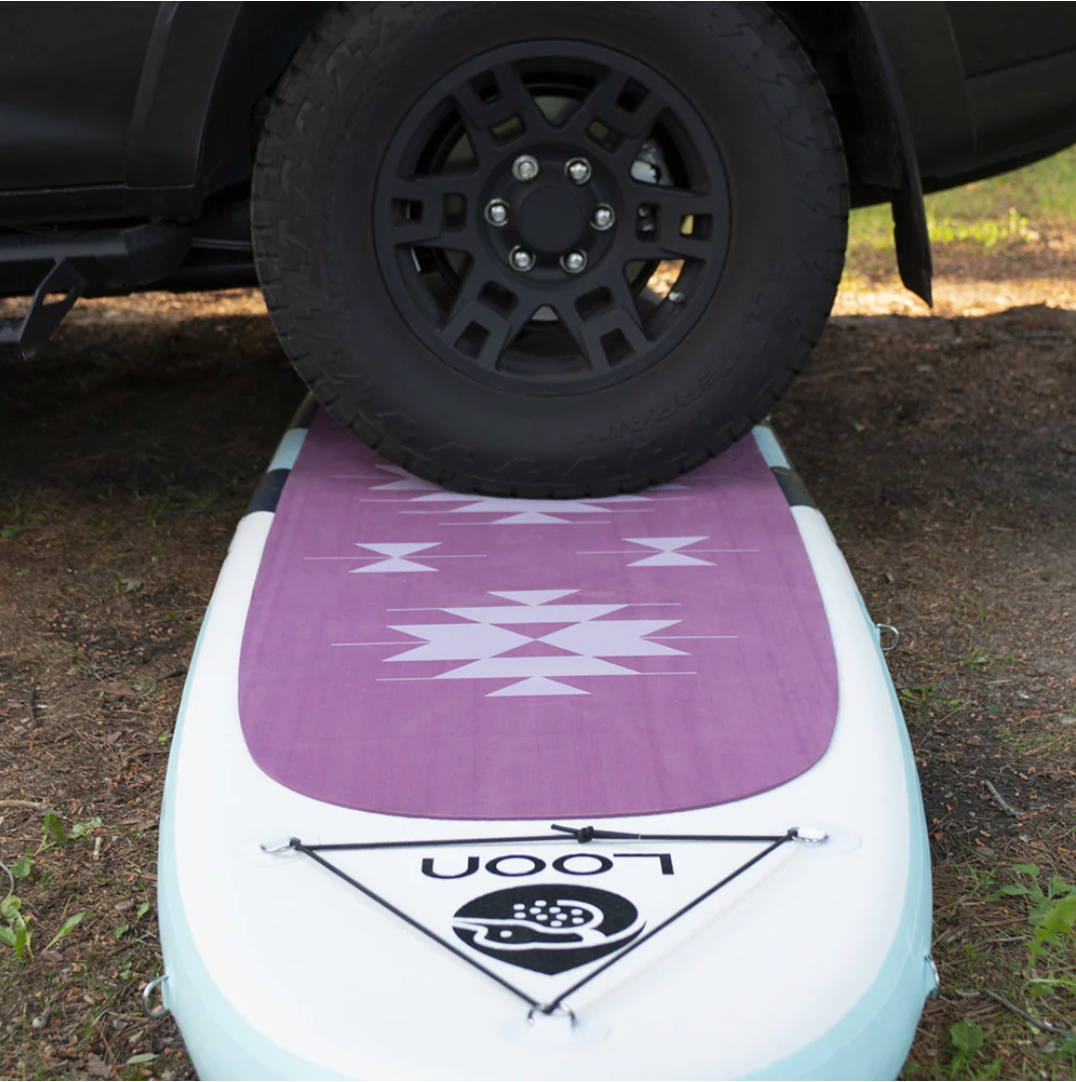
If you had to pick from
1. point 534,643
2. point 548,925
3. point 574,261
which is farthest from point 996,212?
point 548,925

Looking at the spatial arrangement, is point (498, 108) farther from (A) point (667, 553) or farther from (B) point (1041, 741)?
(B) point (1041, 741)

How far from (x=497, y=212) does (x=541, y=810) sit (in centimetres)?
126

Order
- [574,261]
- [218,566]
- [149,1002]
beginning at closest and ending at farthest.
Answer: 1. [149,1002]
2. [574,261]
3. [218,566]

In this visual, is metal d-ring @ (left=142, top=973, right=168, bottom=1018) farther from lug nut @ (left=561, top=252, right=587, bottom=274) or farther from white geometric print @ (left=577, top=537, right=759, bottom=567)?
lug nut @ (left=561, top=252, right=587, bottom=274)

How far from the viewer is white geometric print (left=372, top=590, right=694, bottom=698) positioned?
1.98 metres

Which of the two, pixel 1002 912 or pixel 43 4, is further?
pixel 43 4

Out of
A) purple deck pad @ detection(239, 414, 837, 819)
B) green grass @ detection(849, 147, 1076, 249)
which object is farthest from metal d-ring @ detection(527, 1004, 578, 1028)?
green grass @ detection(849, 147, 1076, 249)

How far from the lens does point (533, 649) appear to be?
2.04 m

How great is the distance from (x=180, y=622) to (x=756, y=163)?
1.51 m

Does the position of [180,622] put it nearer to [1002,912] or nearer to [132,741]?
[132,741]

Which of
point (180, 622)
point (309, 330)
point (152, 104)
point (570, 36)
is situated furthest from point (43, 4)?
point (180, 622)

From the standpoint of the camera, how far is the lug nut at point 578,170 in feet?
7.80

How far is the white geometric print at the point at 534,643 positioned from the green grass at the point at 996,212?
3.56m

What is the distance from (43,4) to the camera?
2.17 metres
